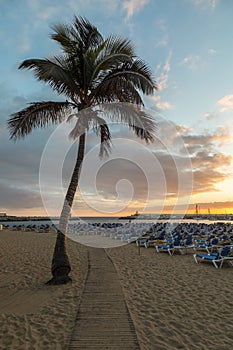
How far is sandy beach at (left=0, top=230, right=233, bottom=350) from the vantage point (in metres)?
3.51

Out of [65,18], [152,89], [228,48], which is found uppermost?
[228,48]

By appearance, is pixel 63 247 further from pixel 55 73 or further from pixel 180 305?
pixel 55 73

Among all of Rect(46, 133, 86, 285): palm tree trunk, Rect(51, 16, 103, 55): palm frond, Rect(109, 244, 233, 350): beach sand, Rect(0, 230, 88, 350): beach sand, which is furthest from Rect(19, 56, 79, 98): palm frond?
Rect(109, 244, 233, 350): beach sand

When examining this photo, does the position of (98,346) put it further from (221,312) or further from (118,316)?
(221,312)

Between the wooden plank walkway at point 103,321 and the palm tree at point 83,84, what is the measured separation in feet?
4.98

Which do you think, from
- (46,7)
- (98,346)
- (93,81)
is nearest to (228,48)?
(93,81)

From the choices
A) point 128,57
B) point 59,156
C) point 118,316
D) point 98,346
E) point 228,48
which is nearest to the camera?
point 98,346

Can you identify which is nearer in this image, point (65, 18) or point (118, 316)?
point (118, 316)

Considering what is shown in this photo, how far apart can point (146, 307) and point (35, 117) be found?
5.84 meters

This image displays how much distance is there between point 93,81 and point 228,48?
6.17 m

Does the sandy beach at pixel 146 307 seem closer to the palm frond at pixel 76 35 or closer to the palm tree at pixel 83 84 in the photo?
the palm tree at pixel 83 84

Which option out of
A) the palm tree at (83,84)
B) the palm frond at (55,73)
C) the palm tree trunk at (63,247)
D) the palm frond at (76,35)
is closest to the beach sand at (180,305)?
the palm tree trunk at (63,247)

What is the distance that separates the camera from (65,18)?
708 centimetres

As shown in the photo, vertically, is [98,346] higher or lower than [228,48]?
lower
